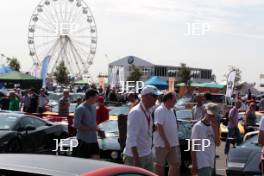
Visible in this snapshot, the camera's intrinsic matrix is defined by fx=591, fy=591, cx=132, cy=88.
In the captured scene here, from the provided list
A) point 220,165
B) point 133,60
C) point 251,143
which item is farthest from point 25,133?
point 133,60

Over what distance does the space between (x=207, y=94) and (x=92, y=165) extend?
943cm

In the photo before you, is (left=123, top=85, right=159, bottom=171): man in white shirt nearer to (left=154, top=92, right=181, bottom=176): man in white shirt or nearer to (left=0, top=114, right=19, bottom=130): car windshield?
(left=154, top=92, right=181, bottom=176): man in white shirt

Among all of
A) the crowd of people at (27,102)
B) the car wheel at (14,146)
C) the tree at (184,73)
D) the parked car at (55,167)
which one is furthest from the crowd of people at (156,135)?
the tree at (184,73)

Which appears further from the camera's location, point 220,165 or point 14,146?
point 220,165

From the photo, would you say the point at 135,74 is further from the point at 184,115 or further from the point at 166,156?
the point at 166,156

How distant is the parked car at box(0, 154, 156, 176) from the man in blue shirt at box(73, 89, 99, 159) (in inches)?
193

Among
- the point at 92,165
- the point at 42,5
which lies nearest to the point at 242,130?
the point at 92,165

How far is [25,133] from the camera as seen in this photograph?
43.1ft

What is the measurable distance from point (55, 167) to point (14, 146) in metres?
9.36

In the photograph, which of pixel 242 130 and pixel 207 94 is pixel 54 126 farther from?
pixel 242 130

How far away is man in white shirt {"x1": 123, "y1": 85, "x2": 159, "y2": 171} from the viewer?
7.29 meters

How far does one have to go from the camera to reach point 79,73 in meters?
59.2

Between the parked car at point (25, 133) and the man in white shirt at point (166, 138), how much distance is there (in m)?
5.09

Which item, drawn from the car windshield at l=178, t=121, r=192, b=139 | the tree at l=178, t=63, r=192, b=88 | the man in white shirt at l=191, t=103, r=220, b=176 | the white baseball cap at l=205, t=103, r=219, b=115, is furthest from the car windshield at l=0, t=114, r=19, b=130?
the tree at l=178, t=63, r=192, b=88
